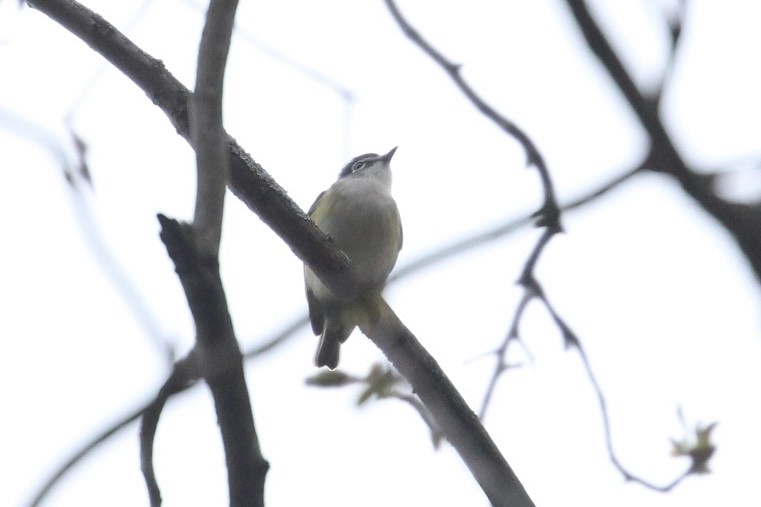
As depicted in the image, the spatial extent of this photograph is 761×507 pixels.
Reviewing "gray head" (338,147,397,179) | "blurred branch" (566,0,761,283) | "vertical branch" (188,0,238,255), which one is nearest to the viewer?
"vertical branch" (188,0,238,255)

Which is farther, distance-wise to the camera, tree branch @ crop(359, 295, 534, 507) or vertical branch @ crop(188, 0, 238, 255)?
tree branch @ crop(359, 295, 534, 507)

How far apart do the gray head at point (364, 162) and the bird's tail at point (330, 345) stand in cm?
168

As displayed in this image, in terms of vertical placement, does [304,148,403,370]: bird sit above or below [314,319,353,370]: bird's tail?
above

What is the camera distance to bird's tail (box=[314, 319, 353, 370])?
626 centimetres

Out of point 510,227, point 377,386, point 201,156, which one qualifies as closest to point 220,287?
point 201,156

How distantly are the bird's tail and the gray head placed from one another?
1.68 m

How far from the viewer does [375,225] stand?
6.24 metres

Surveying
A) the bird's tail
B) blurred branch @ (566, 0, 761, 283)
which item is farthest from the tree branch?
the bird's tail

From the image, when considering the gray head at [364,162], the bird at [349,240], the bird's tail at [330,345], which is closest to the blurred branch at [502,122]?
the bird at [349,240]

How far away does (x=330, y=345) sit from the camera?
6.28 meters

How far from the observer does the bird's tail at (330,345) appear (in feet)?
20.5

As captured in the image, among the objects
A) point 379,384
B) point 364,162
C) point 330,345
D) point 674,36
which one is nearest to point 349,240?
point 330,345

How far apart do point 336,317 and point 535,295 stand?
2.97 metres

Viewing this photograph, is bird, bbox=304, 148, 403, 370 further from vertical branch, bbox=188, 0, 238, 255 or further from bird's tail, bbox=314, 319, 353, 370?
vertical branch, bbox=188, 0, 238, 255
